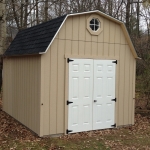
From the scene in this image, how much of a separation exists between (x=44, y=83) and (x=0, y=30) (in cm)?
469

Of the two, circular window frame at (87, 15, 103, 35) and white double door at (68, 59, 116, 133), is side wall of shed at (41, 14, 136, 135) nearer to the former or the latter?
circular window frame at (87, 15, 103, 35)

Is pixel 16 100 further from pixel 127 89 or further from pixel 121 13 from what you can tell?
pixel 121 13

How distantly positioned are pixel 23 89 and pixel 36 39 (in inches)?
64.7

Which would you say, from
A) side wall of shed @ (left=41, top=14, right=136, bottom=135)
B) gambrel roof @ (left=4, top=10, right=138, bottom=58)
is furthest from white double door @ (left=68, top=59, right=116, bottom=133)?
gambrel roof @ (left=4, top=10, right=138, bottom=58)

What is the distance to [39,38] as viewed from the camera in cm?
699

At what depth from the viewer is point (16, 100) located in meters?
8.16

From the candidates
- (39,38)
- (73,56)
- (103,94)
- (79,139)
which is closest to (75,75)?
(73,56)

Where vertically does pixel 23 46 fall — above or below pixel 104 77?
above

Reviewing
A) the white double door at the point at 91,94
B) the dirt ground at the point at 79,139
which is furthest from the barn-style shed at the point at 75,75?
the dirt ground at the point at 79,139

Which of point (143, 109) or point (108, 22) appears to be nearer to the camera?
point (108, 22)

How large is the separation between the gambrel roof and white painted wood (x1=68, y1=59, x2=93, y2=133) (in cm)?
95

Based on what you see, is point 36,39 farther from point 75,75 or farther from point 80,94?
point 80,94

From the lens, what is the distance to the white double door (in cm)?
680

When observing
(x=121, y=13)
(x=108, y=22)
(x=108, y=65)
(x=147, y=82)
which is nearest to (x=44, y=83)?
(x=108, y=65)
